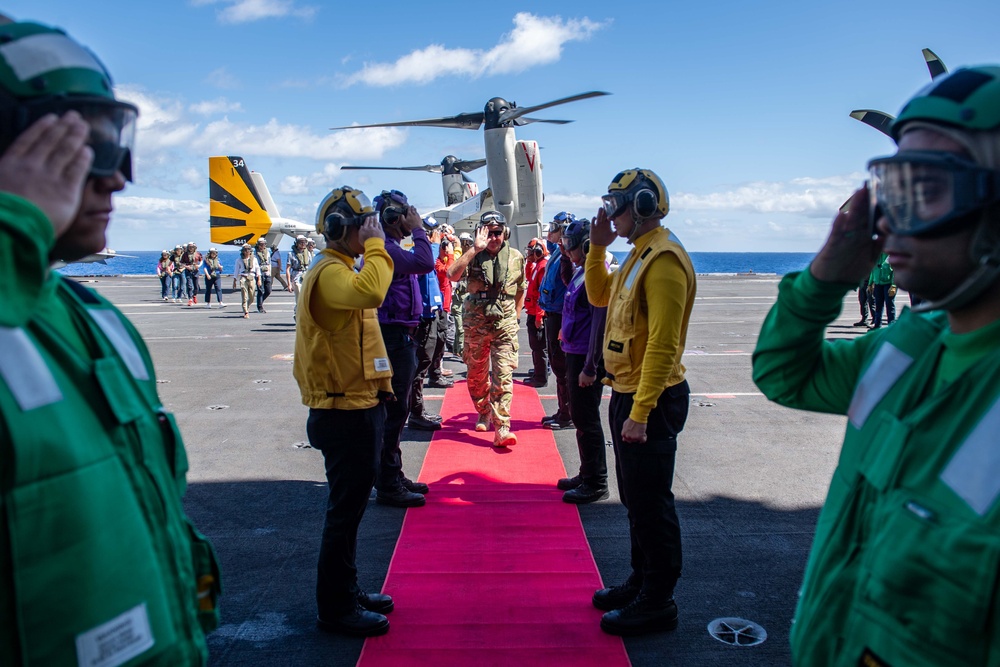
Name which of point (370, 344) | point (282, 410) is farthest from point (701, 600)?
point (282, 410)

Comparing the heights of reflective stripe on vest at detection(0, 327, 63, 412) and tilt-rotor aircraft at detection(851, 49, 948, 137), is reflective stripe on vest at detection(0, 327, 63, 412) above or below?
below

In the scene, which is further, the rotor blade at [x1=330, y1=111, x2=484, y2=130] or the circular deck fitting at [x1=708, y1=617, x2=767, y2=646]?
the rotor blade at [x1=330, y1=111, x2=484, y2=130]

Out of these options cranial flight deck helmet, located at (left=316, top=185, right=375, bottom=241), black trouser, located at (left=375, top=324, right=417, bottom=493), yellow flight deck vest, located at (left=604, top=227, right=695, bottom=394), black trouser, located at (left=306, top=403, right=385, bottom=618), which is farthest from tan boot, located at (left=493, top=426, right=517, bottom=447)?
cranial flight deck helmet, located at (left=316, top=185, right=375, bottom=241)

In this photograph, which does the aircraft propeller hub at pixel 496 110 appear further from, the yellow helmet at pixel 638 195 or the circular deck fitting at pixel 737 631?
the circular deck fitting at pixel 737 631

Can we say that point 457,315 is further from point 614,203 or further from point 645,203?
point 645,203

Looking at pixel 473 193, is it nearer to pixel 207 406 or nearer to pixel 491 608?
pixel 207 406

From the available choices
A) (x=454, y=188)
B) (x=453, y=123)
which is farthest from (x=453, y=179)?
(x=453, y=123)

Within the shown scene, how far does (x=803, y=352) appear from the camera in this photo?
5.65 feet

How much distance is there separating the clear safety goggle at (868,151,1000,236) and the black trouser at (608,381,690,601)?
7.07 feet

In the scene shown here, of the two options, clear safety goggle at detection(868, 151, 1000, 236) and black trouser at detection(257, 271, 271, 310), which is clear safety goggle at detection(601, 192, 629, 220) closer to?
clear safety goggle at detection(868, 151, 1000, 236)

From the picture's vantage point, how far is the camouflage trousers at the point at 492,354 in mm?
6945

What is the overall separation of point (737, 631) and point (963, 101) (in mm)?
2923

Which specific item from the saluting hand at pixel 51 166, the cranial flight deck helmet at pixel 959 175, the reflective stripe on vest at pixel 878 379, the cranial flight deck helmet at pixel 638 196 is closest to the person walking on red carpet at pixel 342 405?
the cranial flight deck helmet at pixel 638 196

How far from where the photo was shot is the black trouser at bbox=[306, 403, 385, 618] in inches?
138
